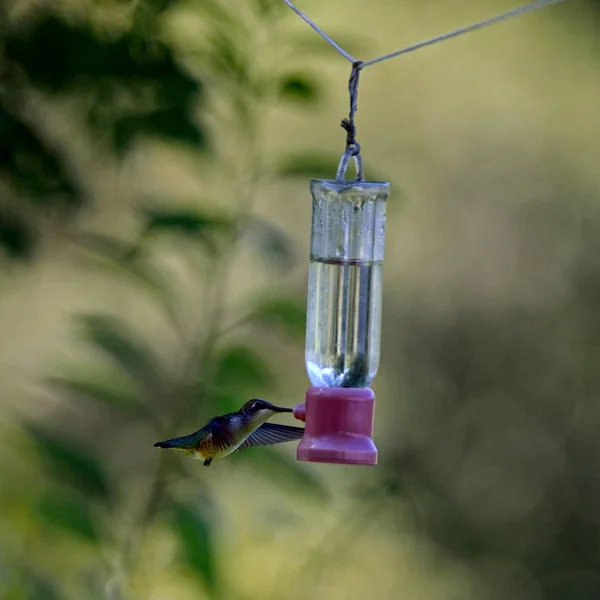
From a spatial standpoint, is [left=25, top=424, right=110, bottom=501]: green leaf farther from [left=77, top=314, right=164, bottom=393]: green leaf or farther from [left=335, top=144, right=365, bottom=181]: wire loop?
[left=335, top=144, right=365, bottom=181]: wire loop

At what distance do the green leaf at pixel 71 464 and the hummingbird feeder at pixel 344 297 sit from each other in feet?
1.73

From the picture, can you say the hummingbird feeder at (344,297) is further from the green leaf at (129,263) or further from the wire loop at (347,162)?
the green leaf at (129,263)

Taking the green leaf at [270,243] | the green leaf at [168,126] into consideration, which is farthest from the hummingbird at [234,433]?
the green leaf at [168,126]

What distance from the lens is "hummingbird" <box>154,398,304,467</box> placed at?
175 cm

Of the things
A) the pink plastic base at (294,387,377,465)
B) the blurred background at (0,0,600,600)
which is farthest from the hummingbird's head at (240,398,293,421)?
the blurred background at (0,0,600,600)

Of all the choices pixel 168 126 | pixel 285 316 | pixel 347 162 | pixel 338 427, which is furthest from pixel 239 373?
pixel 347 162

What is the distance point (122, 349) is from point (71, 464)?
0.24 metres

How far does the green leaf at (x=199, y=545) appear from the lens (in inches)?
79.9

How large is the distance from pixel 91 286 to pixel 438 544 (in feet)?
6.26

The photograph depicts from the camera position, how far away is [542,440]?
490 centimetres

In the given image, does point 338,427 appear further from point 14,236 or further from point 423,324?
point 423,324

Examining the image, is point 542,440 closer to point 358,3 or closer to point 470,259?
point 470,259

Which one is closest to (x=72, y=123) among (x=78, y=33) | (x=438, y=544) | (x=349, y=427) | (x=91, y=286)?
(x=78, y=33)

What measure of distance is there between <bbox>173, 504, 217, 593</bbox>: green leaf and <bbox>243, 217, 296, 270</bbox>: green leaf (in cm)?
53
